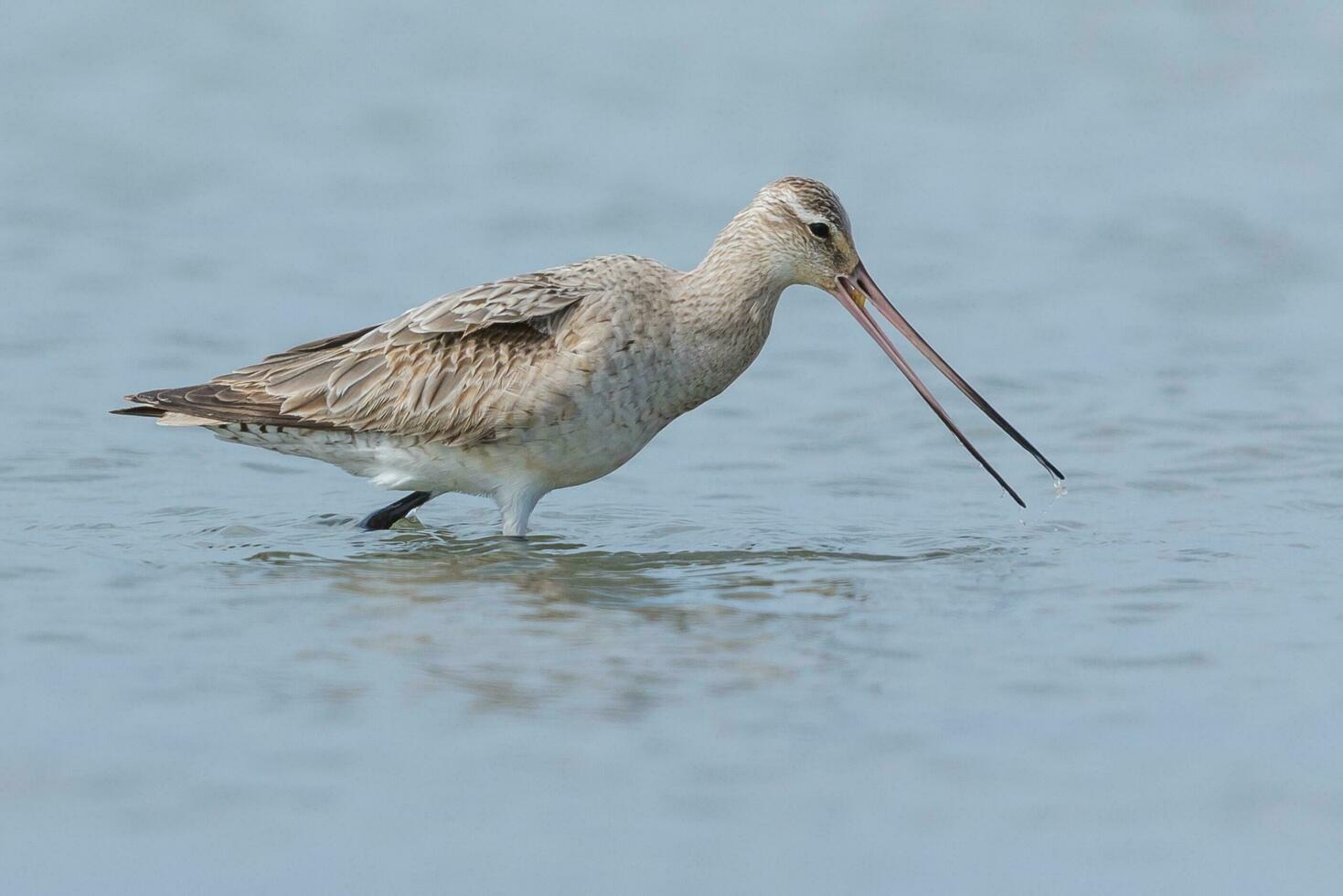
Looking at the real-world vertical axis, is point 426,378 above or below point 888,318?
below

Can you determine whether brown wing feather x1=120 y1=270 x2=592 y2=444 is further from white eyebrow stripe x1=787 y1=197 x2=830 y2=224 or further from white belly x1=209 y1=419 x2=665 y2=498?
white eyebrow stripe x1=787 y1=197 x2=830 y2=224

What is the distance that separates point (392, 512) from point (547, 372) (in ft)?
3.90

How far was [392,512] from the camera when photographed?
378 inches

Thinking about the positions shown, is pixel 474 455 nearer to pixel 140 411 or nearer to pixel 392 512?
pixel 392 512

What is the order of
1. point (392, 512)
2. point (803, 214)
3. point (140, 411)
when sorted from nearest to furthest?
1. point (803, 214)
2. point (140, 411)
3. point (392, 512)

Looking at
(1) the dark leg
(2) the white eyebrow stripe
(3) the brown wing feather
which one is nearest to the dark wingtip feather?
(3) the brown wing feather

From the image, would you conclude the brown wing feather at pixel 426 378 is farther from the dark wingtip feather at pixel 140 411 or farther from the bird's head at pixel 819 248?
the bird's head at pixel 819 248

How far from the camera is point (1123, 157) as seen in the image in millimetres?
15883

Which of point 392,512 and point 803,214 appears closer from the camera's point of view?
point 803,214

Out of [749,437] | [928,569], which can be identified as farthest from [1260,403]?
[928,569]

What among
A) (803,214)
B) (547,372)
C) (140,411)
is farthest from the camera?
(140,411)

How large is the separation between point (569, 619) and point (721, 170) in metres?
7.84

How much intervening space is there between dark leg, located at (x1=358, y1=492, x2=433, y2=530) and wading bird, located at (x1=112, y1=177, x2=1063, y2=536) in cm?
1

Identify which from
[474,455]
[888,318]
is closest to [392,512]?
[474,455]
